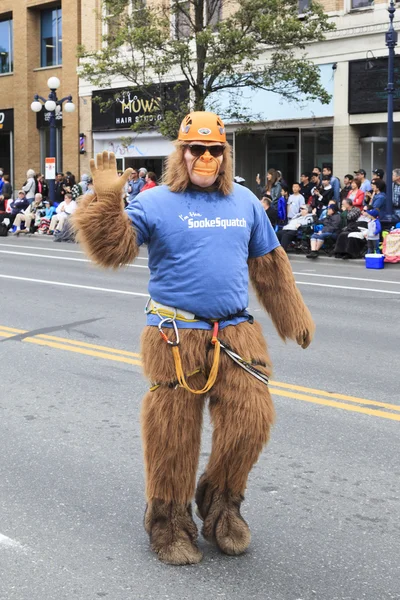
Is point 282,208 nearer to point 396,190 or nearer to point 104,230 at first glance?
point 396,190

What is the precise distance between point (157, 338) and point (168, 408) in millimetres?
323

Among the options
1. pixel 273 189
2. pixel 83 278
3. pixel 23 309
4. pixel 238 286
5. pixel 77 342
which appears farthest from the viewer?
pixel 273 189

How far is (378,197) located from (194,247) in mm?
15219

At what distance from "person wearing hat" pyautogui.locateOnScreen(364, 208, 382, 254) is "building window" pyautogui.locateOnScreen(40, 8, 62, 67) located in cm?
2009

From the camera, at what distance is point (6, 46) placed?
121ft

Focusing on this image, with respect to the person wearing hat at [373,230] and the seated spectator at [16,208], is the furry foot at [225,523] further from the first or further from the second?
the seated spectator at [16,208]

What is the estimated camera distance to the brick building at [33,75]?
33.4 m

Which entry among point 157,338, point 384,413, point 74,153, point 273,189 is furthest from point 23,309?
point 74,153

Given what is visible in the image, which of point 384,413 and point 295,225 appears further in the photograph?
point 295,225

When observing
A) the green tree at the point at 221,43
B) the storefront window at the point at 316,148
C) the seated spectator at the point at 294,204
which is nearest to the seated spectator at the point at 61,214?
the green tree at the point at 221,43

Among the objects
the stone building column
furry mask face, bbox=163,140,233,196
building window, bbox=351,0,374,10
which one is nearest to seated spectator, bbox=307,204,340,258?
the stone building column

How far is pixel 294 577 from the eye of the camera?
3.93 metres

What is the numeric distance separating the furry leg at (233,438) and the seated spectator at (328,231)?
590 inches

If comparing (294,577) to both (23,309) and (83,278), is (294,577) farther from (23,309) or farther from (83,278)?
(83,278)
